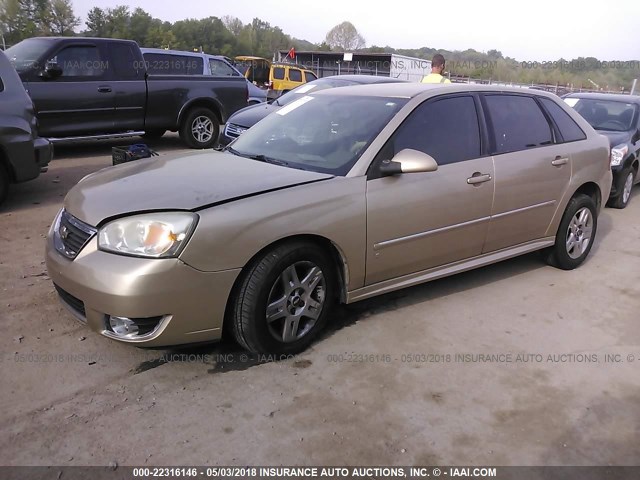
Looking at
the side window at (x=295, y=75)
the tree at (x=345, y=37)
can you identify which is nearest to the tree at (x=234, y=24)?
the tree at (x=345, y=37)

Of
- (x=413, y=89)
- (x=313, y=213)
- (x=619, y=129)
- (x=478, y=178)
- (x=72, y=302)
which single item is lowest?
(x=72, y=302)

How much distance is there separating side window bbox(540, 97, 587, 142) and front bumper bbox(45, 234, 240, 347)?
344 cm

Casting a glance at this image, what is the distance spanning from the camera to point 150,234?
2.89 metres

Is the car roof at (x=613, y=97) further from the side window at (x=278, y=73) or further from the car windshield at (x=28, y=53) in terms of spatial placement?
the side window at (x=278, y=73)

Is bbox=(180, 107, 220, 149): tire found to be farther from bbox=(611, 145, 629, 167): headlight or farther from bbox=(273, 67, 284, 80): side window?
bbox=(273, 67, 284, 80): side window

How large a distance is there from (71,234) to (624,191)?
7.58 meters

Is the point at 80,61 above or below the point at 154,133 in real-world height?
above

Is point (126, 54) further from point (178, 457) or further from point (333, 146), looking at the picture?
point (178, 457)

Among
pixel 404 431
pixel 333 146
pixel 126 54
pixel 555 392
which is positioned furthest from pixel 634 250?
pixel 126 54

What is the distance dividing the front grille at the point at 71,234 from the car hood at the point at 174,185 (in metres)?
0.04

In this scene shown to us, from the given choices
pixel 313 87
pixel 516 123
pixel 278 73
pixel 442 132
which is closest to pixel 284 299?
pixel 442 132

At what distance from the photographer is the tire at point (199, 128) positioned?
10.2 m

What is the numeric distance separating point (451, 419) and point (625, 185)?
6.55 metres

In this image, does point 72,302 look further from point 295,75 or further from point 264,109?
point 295,75
